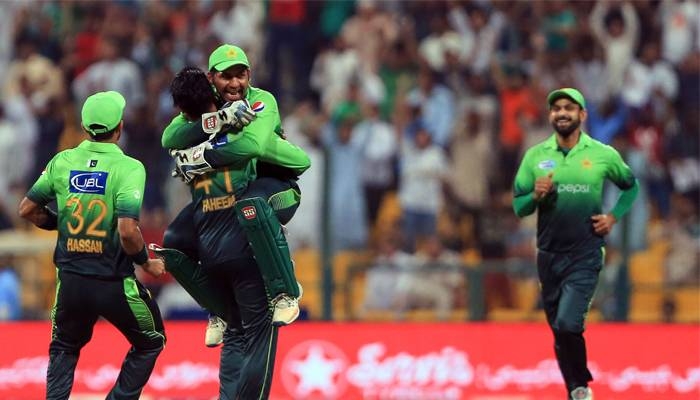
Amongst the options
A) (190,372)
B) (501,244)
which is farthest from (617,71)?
(190,372)

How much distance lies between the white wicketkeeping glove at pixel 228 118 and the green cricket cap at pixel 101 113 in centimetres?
71

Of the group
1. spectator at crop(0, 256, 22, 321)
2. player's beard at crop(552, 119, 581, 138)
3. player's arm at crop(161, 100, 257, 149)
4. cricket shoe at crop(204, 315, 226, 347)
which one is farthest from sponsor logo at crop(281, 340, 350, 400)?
player's arm at crop(161, 100, 257, 149)

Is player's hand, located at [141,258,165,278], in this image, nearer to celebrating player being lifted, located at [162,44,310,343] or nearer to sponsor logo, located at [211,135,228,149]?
celebrating player being lifted, located at [162,44,310,343]

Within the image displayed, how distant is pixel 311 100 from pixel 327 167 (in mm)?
3068

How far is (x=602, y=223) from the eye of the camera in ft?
40.1

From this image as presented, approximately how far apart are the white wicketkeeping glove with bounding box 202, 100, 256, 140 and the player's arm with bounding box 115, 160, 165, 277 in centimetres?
61

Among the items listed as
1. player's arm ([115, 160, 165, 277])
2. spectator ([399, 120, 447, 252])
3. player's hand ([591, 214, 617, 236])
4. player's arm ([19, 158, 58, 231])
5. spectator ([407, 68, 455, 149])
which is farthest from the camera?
spectator ([407, 68, 455, 149])

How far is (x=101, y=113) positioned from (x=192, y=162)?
75cm

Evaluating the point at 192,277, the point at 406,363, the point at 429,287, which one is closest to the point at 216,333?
the point at 192,277

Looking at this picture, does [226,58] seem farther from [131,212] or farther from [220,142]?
[131,212]

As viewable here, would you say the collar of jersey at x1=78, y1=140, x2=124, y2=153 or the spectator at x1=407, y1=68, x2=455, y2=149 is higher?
the spectator at x1=407, y1=68, x2=455, y2=149

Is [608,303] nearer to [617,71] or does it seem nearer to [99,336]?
[617,71]

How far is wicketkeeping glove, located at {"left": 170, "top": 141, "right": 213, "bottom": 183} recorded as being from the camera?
10.1 m

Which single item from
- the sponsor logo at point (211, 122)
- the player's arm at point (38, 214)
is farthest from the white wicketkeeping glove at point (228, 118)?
the player's arm at point (38, 214)
